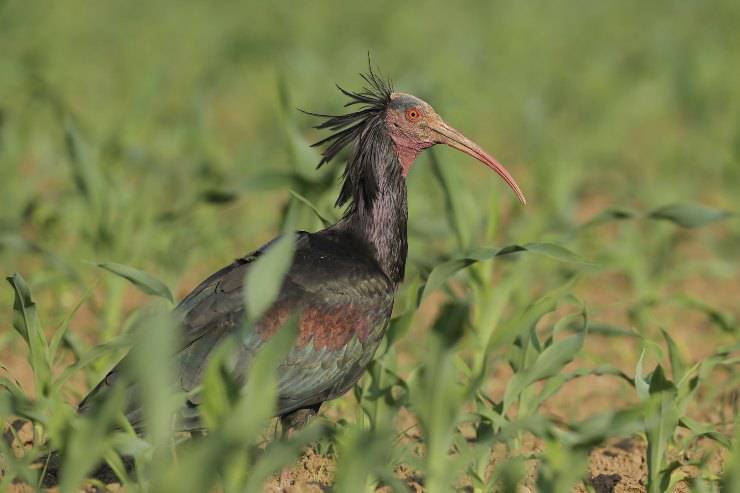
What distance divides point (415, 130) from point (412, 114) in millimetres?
74

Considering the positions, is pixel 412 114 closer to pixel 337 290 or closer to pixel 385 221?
pixel 385 221

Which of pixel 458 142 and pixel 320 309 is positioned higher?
pixel 458 142

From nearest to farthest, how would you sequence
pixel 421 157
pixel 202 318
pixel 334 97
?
1. pixel 202 318
2. pixel 421 157
3. pixel 334 97

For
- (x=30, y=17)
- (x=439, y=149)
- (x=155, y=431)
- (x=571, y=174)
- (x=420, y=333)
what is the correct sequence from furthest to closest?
1. (x=30, y=17)
2. (x=571, y=174)
3. (x=420, y=333)
4. (x=439, y=149)
5. (x=155, y=431)

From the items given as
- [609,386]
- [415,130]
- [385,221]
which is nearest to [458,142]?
[415,130]

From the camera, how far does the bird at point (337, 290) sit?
4.60m

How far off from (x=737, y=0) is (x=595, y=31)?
2.12 meters

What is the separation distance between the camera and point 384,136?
541cm

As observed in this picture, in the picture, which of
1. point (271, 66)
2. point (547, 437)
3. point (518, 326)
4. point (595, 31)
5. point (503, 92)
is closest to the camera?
point (547, 437)

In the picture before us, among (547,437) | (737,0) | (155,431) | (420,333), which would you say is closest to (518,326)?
(547,437)

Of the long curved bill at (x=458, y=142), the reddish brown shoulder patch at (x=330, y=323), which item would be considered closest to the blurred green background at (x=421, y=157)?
the long curved bill at (x=458, y=142)

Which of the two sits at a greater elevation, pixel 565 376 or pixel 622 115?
pixel 565 376

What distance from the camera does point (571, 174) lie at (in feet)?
26.1

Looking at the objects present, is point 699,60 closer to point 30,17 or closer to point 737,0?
point 737,0
